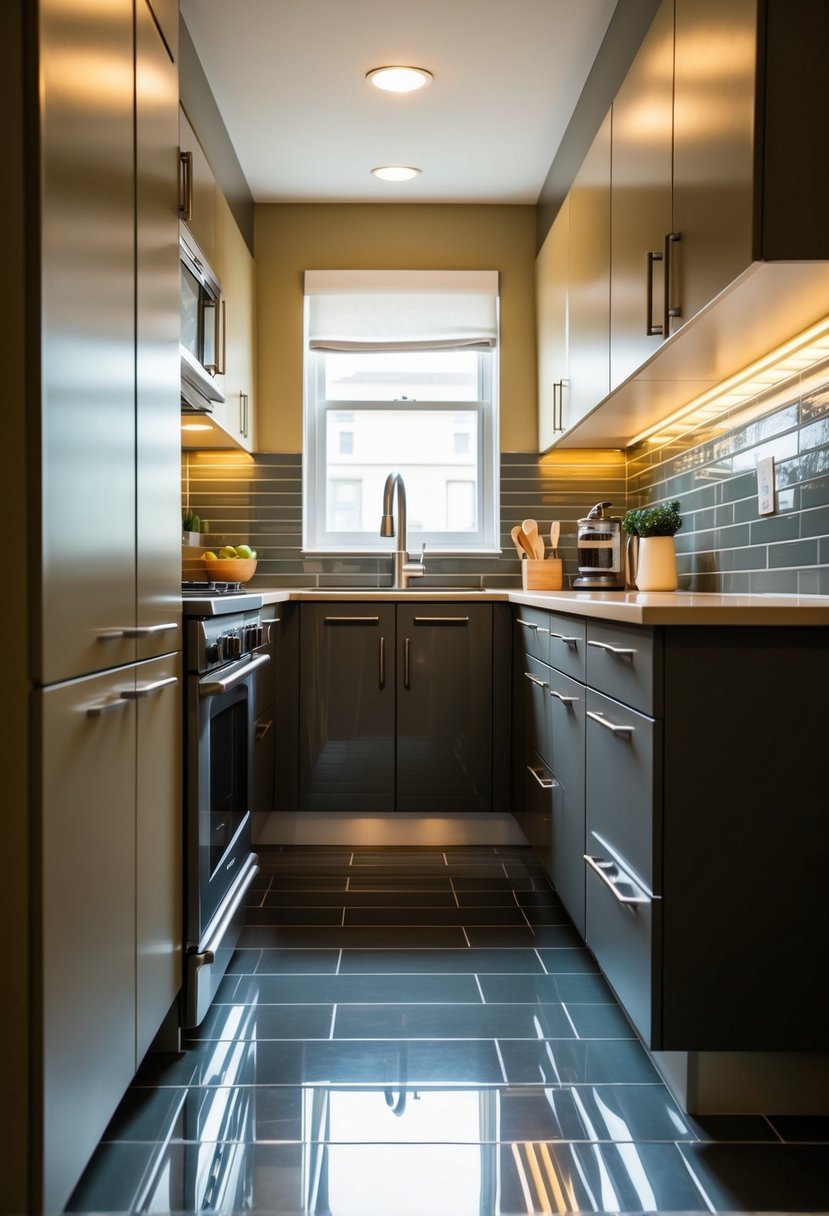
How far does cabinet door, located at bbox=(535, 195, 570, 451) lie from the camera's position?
3.60 m

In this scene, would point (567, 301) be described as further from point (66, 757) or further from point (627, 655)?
point (66, 757)

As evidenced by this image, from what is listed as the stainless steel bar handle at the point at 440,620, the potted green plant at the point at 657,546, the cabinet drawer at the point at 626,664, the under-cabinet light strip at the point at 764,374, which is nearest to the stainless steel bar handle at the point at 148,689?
the cabinet drawer at the point at 626,664

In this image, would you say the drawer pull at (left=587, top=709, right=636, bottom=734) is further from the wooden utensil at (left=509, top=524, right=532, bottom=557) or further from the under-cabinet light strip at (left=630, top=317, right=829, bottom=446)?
the wooden utensil at (left=509, top=524, right=532, bottom=557)

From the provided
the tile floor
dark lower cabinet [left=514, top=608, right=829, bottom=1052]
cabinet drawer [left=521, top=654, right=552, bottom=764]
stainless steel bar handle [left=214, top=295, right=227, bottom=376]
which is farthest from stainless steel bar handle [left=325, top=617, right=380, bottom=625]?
dark lower cabinet [left=514, top=608, right=829, bottom=1052]

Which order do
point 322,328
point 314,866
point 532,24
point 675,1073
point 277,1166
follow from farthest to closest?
point 322,328
point 314,866
point 532,24
point 675,1073
point 277,1166

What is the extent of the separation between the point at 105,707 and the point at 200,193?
6.90 ft

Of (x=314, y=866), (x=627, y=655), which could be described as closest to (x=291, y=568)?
(x=314, y=866)

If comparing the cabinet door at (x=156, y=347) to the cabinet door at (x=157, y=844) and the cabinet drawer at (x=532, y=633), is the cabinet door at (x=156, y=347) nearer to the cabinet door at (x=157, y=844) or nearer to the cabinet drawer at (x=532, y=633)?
the cabinet door at (x=157, y=844)

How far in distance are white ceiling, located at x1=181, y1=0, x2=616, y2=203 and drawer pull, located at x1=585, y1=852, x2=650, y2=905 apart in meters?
2.33

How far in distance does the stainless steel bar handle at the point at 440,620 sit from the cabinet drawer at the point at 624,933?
150 cm

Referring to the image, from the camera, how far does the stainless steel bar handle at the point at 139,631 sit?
4.88 feet

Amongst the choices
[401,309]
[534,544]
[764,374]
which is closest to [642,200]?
[764,374]

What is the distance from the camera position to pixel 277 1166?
5.31 ft

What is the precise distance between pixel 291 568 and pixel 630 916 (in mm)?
2747
